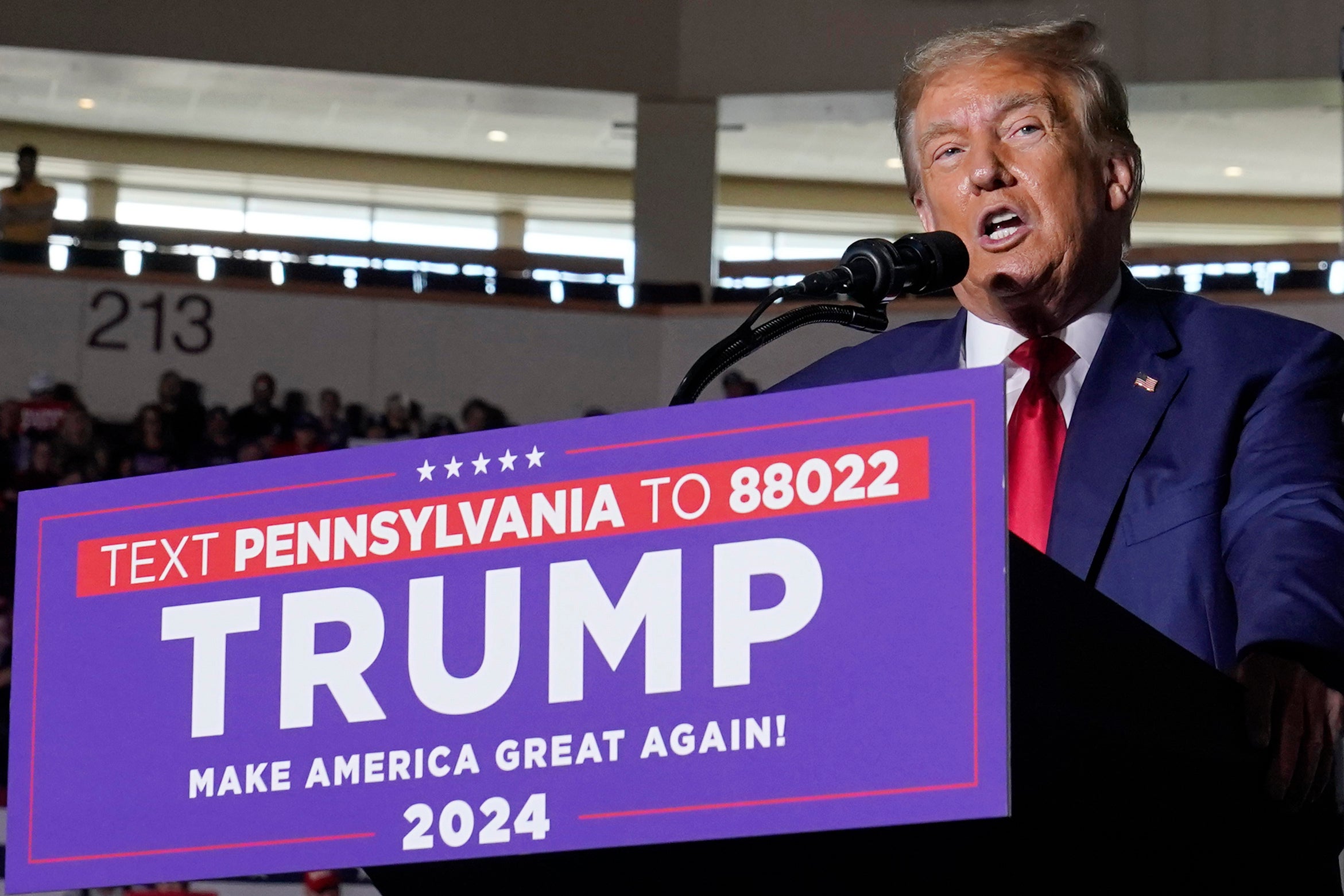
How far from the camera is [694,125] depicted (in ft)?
42.5

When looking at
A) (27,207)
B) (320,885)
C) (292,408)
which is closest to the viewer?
(320,885)

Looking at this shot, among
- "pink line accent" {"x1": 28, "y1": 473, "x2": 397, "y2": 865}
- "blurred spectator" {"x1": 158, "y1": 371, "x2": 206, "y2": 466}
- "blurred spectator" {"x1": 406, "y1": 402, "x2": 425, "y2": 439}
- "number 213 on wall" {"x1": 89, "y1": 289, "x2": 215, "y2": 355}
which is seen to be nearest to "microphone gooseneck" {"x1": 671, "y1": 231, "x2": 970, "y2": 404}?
"pink line accent" {"x1": 28, "y1": 473, "x2": 397, "y2": 865}

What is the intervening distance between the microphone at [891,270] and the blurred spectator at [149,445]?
8.00 meters

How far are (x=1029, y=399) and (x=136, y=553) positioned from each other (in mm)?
745

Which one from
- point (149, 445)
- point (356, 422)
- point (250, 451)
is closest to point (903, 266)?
point (250, 451)

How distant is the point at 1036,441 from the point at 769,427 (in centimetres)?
47

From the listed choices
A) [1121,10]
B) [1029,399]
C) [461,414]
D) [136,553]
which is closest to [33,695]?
[136,553]

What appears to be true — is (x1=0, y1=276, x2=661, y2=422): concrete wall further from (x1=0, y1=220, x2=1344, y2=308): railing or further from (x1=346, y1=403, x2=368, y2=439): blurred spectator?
(x1=346, y1=403, x2=368, y2=439): blurred spectator

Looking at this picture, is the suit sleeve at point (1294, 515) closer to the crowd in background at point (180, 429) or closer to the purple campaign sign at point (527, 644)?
the purple campaign sign at point (527, 644)

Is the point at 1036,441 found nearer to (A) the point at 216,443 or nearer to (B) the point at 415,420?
(A) the point at 216,443

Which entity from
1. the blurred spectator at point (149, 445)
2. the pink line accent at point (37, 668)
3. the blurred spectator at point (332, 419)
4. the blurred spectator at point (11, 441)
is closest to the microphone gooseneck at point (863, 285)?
the pink line accent at point (37, 668)

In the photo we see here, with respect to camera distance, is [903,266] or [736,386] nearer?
[903,266]

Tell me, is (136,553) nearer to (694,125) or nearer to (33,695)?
(33,695)

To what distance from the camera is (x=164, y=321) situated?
11352 millimetres
